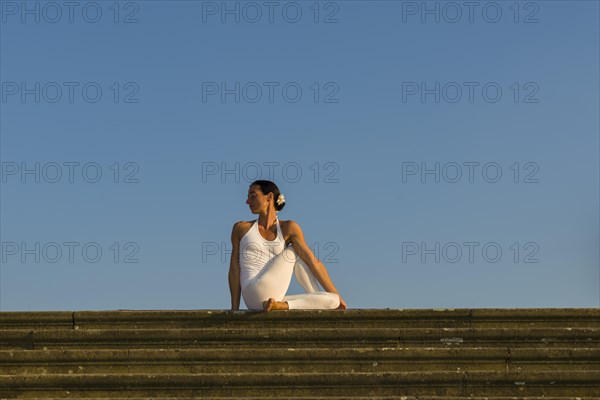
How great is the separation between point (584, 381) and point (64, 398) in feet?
12.5

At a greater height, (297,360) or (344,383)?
(297,360)

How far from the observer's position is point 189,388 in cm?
746

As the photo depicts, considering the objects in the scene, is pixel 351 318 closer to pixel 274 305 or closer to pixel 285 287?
pixel 274 305

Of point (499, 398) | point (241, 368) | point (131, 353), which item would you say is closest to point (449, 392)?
point (499, 398)

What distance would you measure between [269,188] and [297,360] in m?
2.74

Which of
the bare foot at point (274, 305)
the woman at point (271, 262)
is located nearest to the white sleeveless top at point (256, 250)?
the woman at point (271, 262)

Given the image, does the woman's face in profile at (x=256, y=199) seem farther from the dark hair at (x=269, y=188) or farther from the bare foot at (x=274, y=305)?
the bare foot at (x=274, y=305)

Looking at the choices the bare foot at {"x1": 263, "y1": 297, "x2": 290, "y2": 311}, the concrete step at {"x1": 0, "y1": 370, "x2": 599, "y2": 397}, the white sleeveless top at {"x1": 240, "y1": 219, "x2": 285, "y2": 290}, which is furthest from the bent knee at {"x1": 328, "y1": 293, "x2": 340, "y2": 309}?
the concrete step at {"x1": 0, "y1": 370, "x2": 599, "y2": 397}

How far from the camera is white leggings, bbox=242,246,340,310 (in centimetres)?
960

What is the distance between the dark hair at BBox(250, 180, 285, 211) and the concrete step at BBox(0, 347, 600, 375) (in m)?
2.60

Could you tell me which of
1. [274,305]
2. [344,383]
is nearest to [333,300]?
[274,305]

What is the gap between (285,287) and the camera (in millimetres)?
Answer: 9766

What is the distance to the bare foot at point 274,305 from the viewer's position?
890 cm

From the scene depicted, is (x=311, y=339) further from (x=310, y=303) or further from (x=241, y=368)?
(x=310, y=303)
